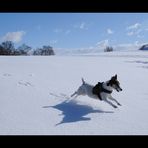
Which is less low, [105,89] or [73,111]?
[105,89]

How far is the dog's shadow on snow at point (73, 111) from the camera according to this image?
5.66 meters

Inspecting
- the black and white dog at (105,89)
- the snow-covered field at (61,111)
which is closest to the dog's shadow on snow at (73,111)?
the snow-covered field at (61,111)

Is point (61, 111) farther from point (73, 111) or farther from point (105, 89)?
point (105, 89)

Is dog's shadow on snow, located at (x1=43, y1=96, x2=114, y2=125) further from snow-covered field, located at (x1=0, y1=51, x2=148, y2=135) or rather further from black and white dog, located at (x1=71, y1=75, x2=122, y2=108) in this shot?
black and white dog, located at (x1=71, y1=75, x2=122, y2=108)

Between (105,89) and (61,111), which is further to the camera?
(105,89)

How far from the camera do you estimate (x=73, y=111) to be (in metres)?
6.15

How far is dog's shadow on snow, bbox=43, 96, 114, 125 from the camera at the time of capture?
18.6 ft

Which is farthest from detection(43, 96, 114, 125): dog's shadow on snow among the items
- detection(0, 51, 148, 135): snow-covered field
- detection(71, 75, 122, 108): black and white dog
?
detection(71, 75, 122, 108): black and white dog

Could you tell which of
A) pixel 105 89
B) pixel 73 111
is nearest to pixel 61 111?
pixel 73 111

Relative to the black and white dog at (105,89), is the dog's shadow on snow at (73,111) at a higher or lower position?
lower

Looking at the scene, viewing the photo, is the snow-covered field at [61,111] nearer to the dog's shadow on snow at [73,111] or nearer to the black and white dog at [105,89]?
the dog's shadow on snow at [73,111]

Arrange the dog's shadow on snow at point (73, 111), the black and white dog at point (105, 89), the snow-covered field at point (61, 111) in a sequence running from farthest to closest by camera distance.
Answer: the black and white dog at point (105, 89)
the dog's shadow on snow at point (73, 111)
the snow-covered field at point (61, 111)
